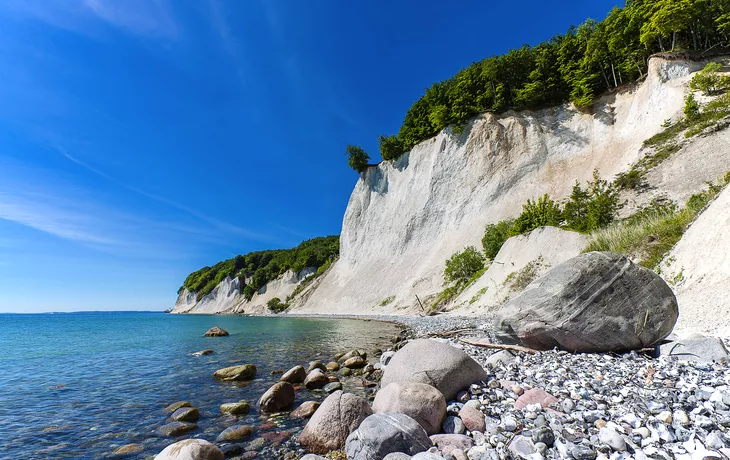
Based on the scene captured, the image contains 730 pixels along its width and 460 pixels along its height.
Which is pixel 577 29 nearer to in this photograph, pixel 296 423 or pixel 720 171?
pixel 720 171

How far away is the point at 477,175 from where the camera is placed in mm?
42562

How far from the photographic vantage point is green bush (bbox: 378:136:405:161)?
54.0 m

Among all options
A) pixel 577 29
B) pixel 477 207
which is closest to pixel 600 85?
pixel 577 29

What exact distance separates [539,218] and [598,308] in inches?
913

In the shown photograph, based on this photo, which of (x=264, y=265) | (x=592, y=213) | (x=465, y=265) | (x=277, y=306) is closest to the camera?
(x=592, y=213)

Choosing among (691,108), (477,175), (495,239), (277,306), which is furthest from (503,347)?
(277,306)

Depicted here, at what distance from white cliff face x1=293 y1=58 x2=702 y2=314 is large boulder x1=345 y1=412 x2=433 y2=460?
31772mm

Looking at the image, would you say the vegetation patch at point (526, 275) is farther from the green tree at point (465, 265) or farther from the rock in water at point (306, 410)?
the rock in water at point (306, 410)

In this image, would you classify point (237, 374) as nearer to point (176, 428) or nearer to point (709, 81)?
point (176, 428)

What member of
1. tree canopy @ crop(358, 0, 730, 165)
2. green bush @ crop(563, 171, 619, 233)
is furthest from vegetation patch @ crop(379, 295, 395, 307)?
tree canopy @ crop(358, 0, 730, 165)

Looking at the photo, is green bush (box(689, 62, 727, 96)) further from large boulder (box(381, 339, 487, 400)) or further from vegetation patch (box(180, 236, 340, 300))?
vegetation patch (box(180, 236, 340, 300))

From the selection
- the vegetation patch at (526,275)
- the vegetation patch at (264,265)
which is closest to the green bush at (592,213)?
the vegetation patch at (526,275)

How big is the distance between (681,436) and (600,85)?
48597 millimetres

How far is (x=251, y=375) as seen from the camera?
11547 mm
